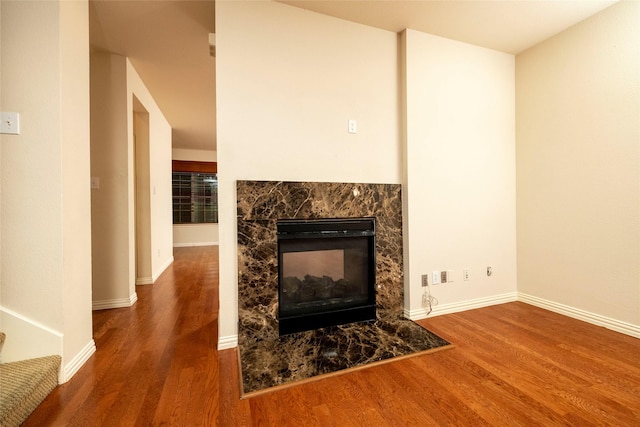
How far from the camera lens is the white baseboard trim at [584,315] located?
2.20 m

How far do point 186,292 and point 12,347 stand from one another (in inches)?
72.7

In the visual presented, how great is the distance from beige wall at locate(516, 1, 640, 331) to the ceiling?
0.29 metres

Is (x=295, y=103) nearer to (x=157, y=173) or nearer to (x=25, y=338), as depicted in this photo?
(x=25, y=338)

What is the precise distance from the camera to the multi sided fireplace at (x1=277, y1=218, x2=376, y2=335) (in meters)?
2.26

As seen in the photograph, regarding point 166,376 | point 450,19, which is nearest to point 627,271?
point 450,19

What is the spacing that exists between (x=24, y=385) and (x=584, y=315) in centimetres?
393

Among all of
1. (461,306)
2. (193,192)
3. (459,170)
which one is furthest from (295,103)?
(193,192)

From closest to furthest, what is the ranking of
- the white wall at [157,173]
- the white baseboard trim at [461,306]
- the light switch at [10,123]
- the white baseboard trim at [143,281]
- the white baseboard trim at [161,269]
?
the light switch at [10,123]
the white baseboard trim at [461,306]
the white wall at [157,173]
the white baseboard trim at [143,281]
the white baseboard trim at [161,269]

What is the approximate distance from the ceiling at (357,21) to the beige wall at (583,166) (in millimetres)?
292

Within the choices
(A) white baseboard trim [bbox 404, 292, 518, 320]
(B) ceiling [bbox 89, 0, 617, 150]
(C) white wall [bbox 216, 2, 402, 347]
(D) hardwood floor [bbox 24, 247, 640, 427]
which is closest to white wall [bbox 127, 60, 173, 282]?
(B) ceiling [bbox 89, 0, 617, 150]

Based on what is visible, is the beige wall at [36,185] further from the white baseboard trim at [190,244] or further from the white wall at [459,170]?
the white baseboard trim at [190,244]

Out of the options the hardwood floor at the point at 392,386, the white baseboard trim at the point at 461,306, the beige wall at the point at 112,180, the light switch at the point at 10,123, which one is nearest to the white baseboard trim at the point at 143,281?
the beige wall at the point at 112,180

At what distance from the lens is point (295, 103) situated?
226cm

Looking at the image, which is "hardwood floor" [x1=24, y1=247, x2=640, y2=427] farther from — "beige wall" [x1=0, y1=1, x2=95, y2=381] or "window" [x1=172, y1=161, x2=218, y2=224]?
"window" [x1=172, y1=161, x2=218, y2=224]
